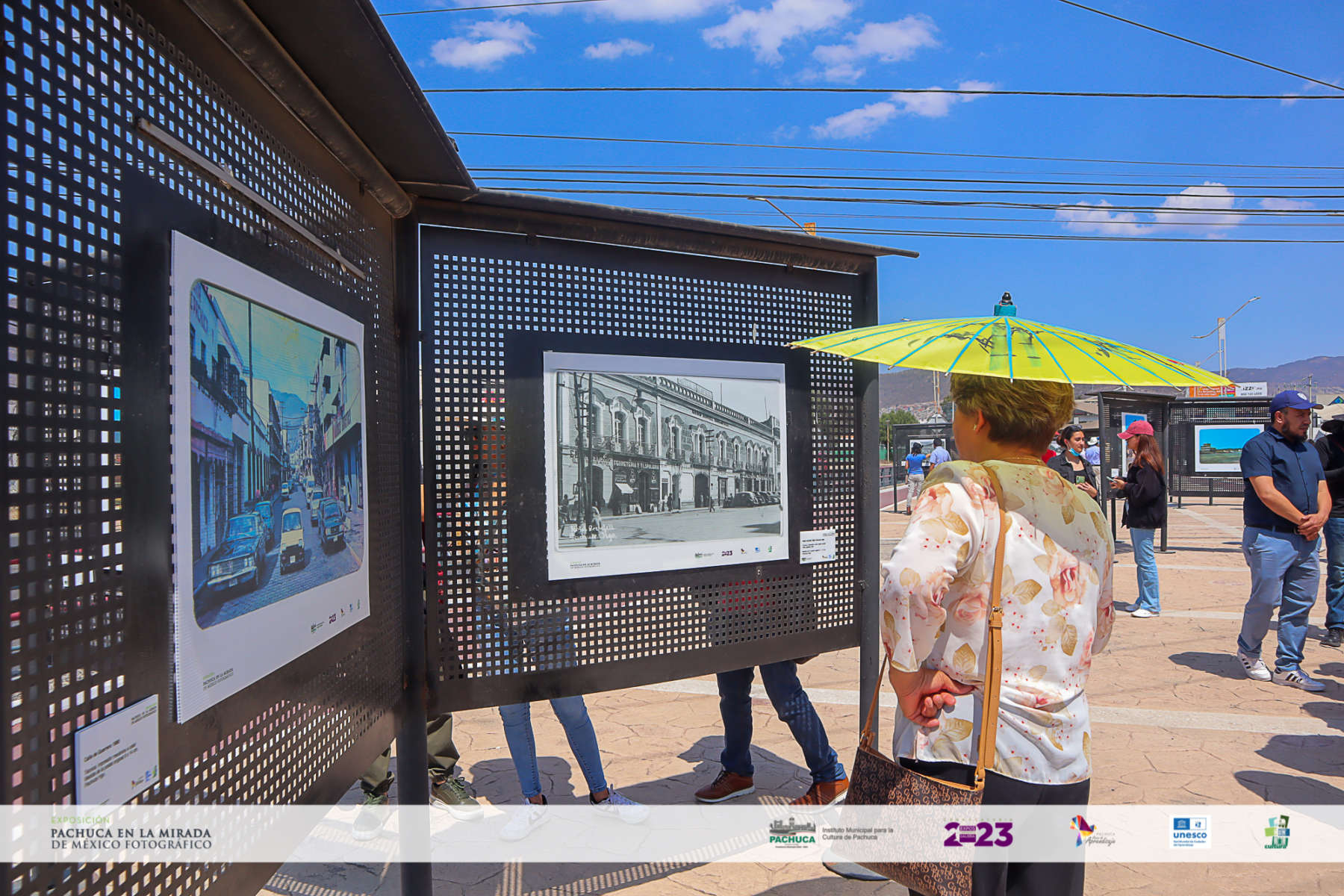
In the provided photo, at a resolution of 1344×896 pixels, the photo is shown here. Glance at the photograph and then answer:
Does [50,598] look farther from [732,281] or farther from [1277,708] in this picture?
[1277,708]

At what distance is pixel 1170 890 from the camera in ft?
10.2

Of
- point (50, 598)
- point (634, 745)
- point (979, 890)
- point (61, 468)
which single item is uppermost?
point (61, 468)

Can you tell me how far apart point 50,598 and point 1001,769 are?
203 centimetres

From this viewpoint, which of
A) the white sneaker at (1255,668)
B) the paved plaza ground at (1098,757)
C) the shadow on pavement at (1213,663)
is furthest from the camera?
the shadow on pavement at (1213,663)

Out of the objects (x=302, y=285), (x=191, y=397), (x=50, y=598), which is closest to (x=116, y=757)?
(x=50, y=598)

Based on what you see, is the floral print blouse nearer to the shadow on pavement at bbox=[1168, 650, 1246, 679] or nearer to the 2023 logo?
the 2023 logo

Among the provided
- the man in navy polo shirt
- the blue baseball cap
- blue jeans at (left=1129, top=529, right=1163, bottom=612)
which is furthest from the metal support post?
blue jeans at (left=1129, top=529, right=1163, bottom=612)

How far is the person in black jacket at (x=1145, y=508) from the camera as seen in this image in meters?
8.03

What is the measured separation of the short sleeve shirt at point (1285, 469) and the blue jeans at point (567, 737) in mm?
5024

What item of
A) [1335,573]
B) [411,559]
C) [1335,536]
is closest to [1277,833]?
[411,559]

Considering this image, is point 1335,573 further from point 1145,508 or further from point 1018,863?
point 1018,863

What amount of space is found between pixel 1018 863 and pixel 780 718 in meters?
1.72

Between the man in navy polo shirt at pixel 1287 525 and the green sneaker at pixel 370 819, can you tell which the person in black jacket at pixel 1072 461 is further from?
the green sneaker at pixel 370 819

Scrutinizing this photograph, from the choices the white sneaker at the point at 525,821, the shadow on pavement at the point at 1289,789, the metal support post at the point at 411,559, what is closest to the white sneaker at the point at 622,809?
the white sneaker at the point at 525,821
